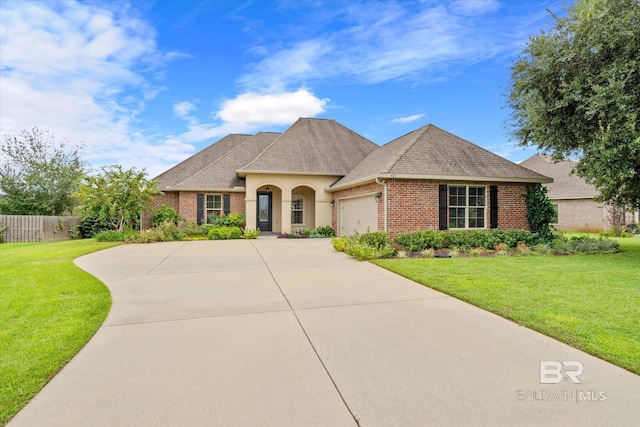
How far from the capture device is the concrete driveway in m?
2.43

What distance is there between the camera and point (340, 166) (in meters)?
18.7

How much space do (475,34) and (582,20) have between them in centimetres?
399

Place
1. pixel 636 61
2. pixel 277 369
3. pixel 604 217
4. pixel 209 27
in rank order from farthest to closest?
pixel 604 217 → pixel 209 27 → pixel 636 61 → pixel 277 369

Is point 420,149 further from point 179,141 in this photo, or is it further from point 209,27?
point 179,141

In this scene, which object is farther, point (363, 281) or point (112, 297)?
point (363, 281)

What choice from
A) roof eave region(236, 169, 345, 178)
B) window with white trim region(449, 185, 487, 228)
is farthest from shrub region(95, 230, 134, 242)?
window with white trim region(449, 185, 487, 228)

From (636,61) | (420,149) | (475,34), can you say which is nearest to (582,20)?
(636,61)

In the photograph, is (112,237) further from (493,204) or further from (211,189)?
(493,204)

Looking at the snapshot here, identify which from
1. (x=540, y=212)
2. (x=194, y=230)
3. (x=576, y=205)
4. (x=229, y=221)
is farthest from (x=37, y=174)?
(x=576, y=205)

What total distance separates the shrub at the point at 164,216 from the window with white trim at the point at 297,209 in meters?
6.27

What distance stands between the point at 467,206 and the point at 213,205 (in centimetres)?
1324

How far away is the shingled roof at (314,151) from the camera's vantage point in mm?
17859

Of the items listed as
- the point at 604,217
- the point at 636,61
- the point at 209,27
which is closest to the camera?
the point at 636,61

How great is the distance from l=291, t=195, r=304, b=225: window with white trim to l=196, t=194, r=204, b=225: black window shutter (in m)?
5.13
